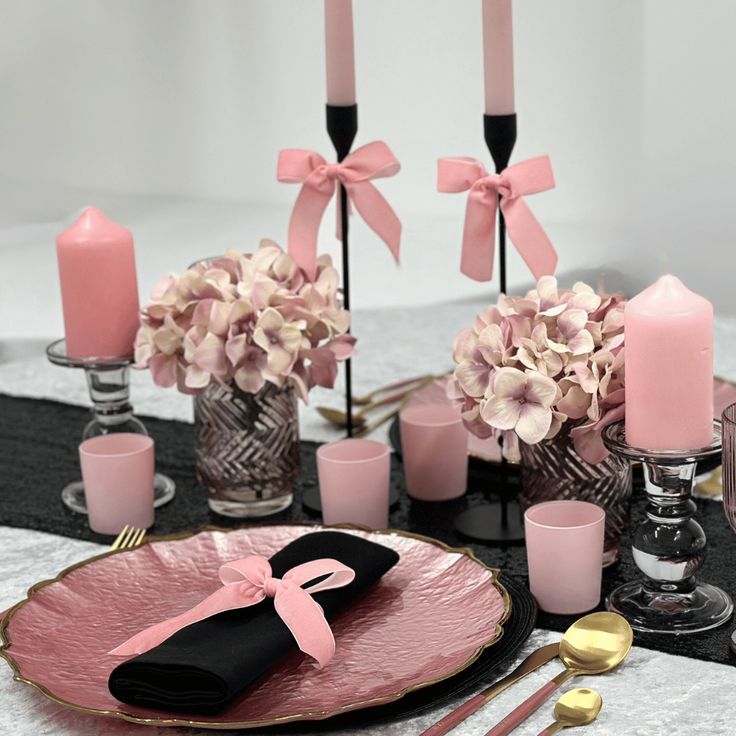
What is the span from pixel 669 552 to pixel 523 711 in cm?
20

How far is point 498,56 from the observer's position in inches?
49.7

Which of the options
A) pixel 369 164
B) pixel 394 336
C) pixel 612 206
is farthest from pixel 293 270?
pixel 612 206

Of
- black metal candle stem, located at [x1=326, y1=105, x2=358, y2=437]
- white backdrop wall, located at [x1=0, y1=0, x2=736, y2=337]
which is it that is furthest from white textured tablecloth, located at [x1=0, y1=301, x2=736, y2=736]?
white backdrop wall, located at [x1=0, y1=0, x2=736, y2=337]

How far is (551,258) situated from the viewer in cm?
133

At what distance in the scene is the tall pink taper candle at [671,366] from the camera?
1.03 meters

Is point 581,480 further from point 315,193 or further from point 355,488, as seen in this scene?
point 315,193

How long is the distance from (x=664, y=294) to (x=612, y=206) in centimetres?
214

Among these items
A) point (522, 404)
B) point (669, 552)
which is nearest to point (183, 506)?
point (522, 404)

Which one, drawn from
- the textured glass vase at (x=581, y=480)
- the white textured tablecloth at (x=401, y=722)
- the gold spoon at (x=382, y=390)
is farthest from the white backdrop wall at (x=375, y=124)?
the textured glass vase at (x=581, y=480)

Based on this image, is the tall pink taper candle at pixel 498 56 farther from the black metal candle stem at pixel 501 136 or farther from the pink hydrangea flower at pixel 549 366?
the pink hydrangea flower at pixel 549 366

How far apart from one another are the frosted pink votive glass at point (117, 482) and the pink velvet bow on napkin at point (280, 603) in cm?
29

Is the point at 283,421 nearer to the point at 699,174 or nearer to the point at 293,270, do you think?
the point at 293,270

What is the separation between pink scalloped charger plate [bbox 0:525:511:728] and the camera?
0.98 m

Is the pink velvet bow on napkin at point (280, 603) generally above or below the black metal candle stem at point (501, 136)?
below
